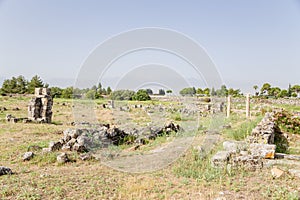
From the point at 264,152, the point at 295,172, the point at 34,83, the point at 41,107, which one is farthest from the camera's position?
the point at 34,83

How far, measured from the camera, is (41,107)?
14883mm

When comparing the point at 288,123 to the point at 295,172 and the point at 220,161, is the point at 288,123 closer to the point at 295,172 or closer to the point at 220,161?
the point at 295,172

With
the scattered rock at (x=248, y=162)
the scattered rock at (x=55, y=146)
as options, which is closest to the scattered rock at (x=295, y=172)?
the scattered rock at (x=248, y=162)

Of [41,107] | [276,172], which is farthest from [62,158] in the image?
[41,107]

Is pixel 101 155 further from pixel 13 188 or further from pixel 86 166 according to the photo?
pixel 13 188

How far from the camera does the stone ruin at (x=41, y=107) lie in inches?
575

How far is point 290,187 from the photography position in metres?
4.61

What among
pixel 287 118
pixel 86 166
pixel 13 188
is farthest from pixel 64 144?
pixel 287 118

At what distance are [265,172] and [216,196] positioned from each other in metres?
1.76

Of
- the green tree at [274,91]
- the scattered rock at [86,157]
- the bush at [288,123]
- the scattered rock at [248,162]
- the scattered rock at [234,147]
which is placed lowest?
the scattered rock at [86,157]

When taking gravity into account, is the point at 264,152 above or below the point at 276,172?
above

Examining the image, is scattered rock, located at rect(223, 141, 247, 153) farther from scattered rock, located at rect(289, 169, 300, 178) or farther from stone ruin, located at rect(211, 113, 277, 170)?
scattered rock, located at rect(289, 169, 300, 178)

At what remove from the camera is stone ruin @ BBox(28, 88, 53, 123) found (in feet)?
47.9

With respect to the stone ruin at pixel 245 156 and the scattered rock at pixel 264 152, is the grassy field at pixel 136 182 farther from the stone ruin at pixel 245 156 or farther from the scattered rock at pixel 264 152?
the scattered rock at pixel 264 152
